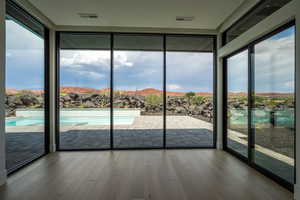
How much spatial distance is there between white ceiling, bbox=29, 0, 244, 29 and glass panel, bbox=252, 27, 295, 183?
3.86ft

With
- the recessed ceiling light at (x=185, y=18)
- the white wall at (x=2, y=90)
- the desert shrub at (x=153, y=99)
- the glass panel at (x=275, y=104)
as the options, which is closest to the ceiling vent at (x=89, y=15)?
the white wall at (x=2, y=90)

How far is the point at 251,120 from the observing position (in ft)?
11.6

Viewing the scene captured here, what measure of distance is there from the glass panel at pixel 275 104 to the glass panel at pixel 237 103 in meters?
0.33

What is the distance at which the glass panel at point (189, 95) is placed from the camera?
15.7 ft

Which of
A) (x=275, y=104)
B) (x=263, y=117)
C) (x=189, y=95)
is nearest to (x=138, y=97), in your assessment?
(x=189, y=95)

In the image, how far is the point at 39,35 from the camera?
160 inches

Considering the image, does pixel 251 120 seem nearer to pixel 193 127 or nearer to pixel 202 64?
pixel 193 127

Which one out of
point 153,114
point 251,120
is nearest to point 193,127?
point 153,114

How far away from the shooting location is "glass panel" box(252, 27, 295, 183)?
267 cm

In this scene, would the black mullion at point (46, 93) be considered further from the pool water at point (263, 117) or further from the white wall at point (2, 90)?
the pool water at point (263, 117)

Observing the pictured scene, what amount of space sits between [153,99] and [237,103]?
2.09 meters

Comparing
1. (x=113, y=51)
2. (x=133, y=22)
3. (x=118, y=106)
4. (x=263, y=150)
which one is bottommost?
(x=263, y=150)

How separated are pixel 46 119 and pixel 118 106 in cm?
181

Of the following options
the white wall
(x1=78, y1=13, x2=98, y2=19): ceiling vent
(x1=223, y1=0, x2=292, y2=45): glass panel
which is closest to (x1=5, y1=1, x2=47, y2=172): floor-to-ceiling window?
the white wall
